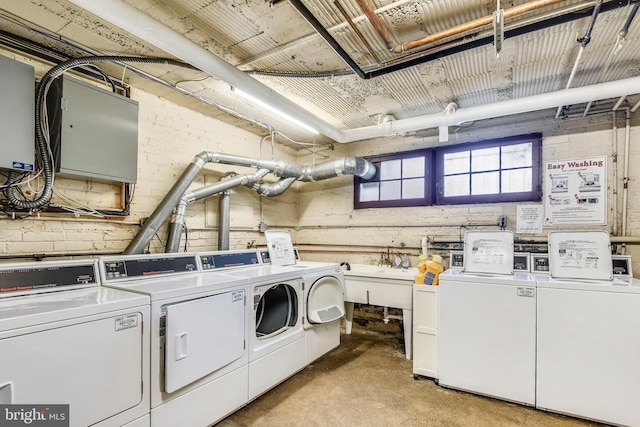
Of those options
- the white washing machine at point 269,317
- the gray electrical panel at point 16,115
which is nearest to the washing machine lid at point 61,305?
the white washing machine at point 269,317

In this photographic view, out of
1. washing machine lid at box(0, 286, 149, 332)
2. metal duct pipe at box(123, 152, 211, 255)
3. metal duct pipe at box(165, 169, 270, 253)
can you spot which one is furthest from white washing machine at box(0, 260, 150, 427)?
metal duct pipe at box(165, 169, 270, 253)

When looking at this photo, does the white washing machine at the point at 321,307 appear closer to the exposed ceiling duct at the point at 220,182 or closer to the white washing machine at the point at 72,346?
the exposed ceiling duct at the point at 220,182

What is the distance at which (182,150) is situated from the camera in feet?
10.8

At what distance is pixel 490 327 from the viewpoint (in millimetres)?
2516

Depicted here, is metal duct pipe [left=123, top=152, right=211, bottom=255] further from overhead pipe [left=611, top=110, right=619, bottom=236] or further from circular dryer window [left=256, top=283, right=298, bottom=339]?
overhead pipe [left=611, top=110, right=619, bottom=236]

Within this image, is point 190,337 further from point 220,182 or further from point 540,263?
point 540,263

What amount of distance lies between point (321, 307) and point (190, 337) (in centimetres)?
152

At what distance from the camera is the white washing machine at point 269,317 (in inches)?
93.0

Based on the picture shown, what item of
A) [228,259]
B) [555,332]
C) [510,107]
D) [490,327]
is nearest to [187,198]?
[228,259]

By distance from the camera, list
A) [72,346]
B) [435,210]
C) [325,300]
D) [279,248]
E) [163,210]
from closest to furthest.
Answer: [72,346] < [163,210] < [325,300] < [279,248] < [435,210]

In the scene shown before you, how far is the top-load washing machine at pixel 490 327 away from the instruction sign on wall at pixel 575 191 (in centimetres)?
84

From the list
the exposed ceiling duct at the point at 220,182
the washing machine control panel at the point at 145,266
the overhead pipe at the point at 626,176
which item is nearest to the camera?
the washing machine control panel at the point at 145,266

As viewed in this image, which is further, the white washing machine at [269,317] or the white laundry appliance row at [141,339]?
the white washing machine at [269,317]

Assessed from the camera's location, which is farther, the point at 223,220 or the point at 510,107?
the point at 223,220
